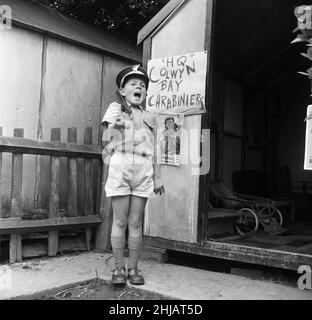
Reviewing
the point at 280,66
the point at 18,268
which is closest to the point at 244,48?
the point at 280,66

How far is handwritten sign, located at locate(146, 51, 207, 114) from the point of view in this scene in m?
4.78

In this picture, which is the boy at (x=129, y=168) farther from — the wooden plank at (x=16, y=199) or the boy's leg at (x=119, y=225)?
the wooden plank at (x=16, y=199)

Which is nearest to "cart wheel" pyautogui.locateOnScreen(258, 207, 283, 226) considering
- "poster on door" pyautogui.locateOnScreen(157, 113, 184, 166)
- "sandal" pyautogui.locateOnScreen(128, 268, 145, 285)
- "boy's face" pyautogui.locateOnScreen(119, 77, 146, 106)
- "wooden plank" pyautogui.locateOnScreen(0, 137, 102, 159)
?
"poster on door" pyautogui.locateOnScreen(157, 113, 184, 166)

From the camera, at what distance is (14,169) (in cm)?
488

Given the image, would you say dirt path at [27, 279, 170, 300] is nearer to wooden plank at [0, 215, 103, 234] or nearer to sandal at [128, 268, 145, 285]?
sandal at [128, 268, 145, 285]

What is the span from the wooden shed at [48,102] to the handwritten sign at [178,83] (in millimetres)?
1099

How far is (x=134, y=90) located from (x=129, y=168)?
68 centimetres

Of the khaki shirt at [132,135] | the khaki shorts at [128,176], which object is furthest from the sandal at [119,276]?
the khaki shirt at [132,135]

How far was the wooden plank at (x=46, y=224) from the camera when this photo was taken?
187 inches

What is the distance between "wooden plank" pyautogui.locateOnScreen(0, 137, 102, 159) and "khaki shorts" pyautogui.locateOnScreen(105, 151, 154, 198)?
1.41m

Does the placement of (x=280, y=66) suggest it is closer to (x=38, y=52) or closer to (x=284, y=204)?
(x=284, y=204)

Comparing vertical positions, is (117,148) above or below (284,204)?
above

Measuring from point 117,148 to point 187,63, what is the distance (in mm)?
1505

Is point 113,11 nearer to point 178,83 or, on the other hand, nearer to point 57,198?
point 178,83
